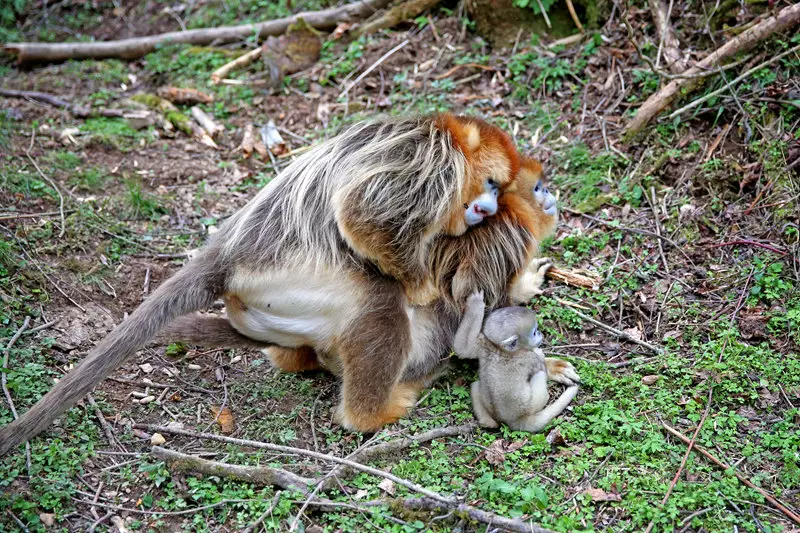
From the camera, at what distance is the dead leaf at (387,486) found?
4.10 meters

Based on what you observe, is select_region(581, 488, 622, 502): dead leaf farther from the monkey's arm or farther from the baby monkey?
the monkey's arm

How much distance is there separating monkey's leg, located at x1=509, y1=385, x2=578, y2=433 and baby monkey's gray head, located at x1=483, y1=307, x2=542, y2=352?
1.16ft

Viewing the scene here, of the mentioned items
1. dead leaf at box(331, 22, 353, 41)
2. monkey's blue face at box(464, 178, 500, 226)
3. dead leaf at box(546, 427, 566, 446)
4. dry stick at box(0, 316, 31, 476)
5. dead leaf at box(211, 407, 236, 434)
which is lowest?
dead leaf at box(546, 427, 566, 446)

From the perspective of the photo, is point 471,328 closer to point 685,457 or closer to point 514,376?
point 514,376

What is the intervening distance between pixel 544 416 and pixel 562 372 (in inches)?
14.5

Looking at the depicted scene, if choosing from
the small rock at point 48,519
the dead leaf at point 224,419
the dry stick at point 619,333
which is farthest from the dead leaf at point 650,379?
the small rock at point 48,519

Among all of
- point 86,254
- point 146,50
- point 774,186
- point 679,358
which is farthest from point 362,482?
point 146,50

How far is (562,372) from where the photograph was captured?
4719 millimetres

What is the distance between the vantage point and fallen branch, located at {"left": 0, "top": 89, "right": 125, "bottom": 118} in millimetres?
7473

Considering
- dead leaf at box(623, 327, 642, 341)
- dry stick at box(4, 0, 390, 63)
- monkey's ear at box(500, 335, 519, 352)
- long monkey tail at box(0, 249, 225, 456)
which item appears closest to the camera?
long monkey tail at box(0, 249, 225, 456)

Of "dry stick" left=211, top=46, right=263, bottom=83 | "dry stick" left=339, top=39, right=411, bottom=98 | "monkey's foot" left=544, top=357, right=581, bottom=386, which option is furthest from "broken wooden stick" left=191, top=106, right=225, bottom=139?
"monkey's foot" left=544, top=357, right=581, bottom=386

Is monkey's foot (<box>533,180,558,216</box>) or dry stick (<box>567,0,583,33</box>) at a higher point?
dry stick (<box>567,0,583,33</box>)

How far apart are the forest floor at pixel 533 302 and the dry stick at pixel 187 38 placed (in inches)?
17.0

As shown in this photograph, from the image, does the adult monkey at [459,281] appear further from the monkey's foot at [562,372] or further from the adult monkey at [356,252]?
the adult monkey at [356,252]
